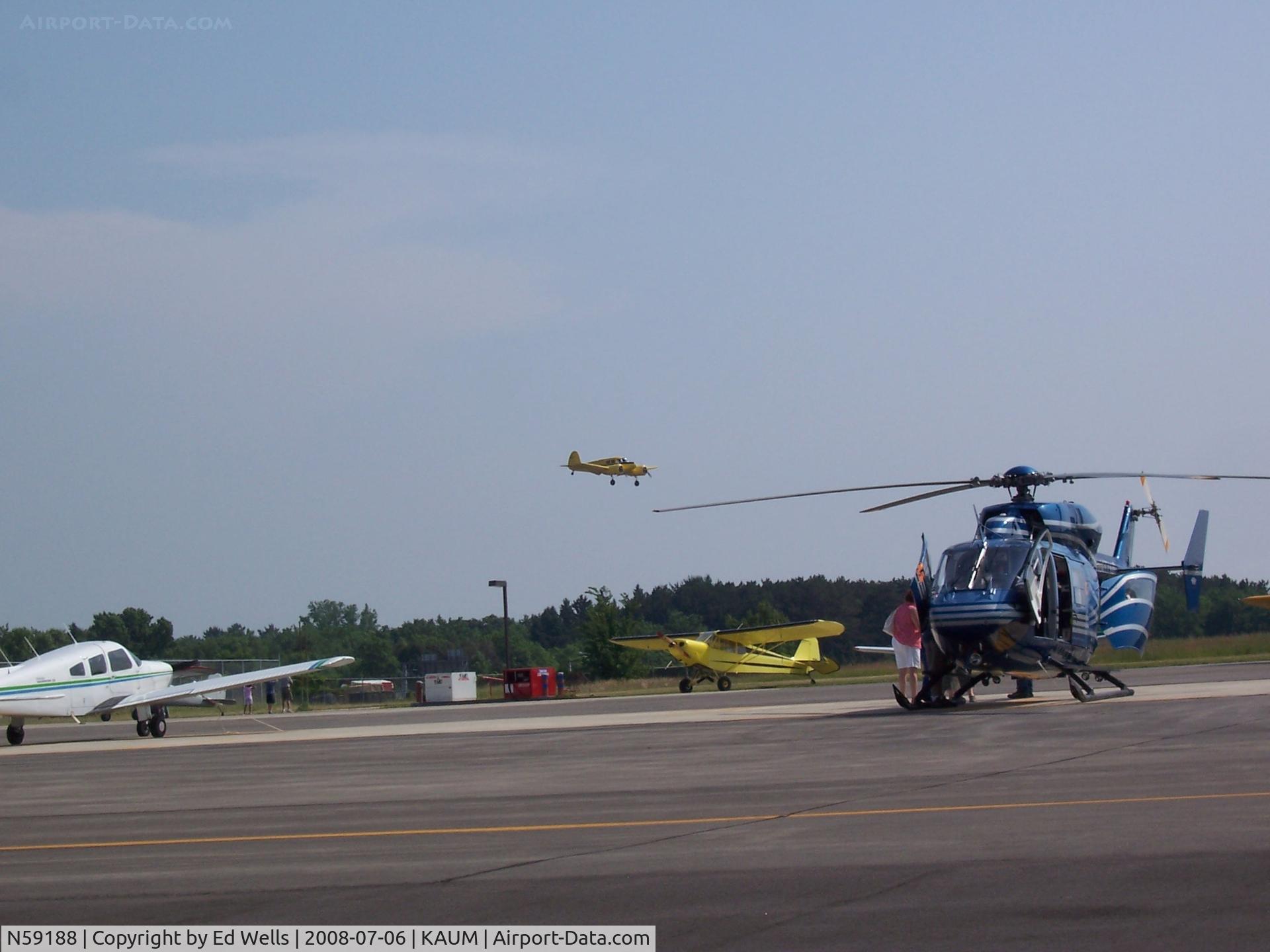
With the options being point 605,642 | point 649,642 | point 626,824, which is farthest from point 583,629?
point 626,824

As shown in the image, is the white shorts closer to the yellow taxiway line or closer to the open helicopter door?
the open helicopter door

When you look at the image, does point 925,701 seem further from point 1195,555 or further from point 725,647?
point 725,647

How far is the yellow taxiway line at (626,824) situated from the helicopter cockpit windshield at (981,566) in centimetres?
1063

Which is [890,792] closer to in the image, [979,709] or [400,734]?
[979,709]

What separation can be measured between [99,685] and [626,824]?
21043 mm

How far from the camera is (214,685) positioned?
90.0 ft

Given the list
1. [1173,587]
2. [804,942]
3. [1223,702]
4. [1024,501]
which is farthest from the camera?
[1173,587]

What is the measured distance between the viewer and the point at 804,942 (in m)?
5.02

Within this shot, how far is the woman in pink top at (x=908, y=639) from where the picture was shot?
68.0ft

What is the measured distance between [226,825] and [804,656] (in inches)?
1675

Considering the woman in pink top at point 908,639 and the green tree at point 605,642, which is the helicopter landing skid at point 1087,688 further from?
the green tree at point 605,642

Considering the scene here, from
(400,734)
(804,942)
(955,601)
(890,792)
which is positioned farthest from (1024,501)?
(804,942)

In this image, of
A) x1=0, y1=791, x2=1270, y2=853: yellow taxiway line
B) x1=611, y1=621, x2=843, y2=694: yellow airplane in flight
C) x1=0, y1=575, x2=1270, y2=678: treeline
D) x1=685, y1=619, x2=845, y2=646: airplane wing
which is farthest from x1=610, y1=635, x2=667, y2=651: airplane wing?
x1=0, y1=791, x2=1270, y2=853: yellow taxiway line

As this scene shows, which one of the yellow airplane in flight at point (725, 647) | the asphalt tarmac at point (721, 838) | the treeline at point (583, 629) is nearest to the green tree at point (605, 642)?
the treeline at point (583, 629)
